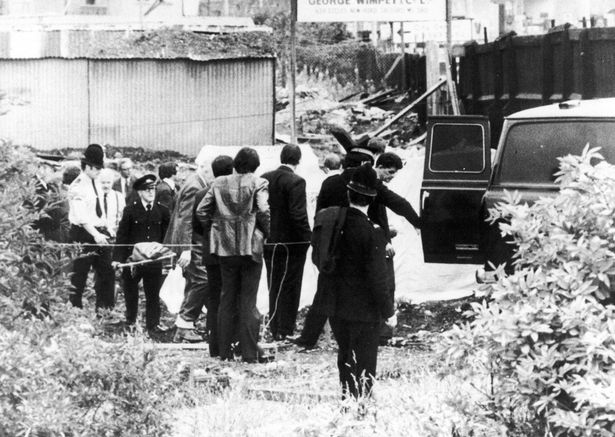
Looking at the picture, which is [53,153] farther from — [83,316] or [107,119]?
[83,316]

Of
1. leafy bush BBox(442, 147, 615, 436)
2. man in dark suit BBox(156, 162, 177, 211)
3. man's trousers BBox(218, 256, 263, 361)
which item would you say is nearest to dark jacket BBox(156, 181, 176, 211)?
man in dark suit BBox(156, 162, 177, 211)

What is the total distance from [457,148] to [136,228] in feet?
11.0

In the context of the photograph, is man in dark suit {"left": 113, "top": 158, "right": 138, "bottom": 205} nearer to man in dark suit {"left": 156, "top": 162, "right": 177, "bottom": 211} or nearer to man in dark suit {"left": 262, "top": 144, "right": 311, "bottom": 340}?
man in dark suit {"left": 156, "top": 162, "right": 177, "bottom": 211}

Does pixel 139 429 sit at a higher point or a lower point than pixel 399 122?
lower

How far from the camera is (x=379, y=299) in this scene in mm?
8070

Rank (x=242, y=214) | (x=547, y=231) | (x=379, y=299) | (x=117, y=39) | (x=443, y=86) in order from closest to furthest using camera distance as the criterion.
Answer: (x=547, y=231)
(x=379, y=299)
(x=242, y=214)
(x=443, y=86)
(x=117, y=39)

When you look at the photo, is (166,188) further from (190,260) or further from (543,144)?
(543,144)

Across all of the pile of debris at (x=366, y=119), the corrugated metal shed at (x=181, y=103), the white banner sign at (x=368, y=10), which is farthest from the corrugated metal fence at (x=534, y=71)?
the corrugated metal shed at (x=181, y=103)

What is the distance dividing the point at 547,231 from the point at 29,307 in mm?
2359

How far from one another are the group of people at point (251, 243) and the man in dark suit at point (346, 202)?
11 mm

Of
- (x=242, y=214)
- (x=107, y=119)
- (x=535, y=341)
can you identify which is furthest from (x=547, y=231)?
(x=107, y=119)

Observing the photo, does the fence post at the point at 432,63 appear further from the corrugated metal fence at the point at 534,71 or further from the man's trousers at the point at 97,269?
the man's trousers at the point at 97,269

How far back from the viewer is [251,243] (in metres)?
10.5

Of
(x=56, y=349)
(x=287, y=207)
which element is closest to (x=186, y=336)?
(x=287, y=207)
